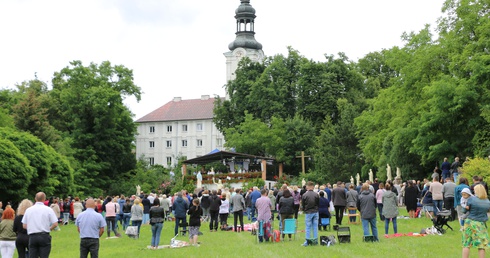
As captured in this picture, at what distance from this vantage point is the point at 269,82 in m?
79.9

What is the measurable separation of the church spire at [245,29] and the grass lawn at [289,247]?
78.6 metres

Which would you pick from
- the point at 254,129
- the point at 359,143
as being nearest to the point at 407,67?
the point at 359,143

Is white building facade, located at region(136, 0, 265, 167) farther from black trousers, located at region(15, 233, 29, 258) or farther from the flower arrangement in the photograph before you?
black trousers, located at region(15, 233, 29, 258)

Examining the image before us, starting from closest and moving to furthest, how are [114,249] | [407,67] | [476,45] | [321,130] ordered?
[114,249] → [476,45] → [407,67] → [321,130]

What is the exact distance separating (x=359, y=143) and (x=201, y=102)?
6077cm

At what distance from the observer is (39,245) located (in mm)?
15617

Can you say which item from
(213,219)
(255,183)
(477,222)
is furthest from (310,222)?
(255,183)

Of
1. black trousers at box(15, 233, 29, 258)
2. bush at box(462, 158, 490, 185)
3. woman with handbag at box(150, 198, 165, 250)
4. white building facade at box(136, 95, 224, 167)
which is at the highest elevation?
white building facade at box(136, 95, 224, 167)

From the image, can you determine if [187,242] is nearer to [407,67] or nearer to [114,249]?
[114,249]

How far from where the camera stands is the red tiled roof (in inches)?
4796

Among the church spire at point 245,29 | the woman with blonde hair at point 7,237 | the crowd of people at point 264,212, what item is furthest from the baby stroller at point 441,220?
the church spire at point 245,29

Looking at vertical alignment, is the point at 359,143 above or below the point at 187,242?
above

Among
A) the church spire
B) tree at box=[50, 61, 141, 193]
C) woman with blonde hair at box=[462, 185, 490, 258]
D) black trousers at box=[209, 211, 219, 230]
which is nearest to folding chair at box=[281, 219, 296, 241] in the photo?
black trousers at box=[209, 211, 219, 230]

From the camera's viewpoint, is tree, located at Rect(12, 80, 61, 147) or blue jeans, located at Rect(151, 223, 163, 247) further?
tree, located at Rect(12, 80, 61, 147)
